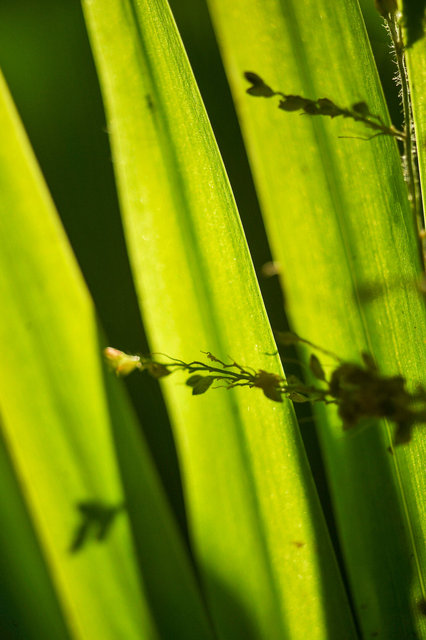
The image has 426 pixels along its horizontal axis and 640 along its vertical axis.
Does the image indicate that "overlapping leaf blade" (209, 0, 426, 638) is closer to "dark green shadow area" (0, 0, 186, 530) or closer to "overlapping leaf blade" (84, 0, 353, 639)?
"overlapping leaf blade" (84, 0, 353, 639)

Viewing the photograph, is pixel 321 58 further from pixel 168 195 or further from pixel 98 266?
pixel 98 266

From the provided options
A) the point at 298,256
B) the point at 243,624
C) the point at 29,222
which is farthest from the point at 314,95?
the point at 243,624

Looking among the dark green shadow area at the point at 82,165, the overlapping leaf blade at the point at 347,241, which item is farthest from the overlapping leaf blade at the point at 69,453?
the dark green shadow area at the point at 82,165

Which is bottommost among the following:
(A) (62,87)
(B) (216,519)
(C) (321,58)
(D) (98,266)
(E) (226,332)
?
(B) (216,519)

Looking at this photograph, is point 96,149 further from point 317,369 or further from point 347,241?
point 317,369

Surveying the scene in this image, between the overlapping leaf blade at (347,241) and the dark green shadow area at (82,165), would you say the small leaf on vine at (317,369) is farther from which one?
the dark green shadow area at (82,165)

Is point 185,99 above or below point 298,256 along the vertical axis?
above
